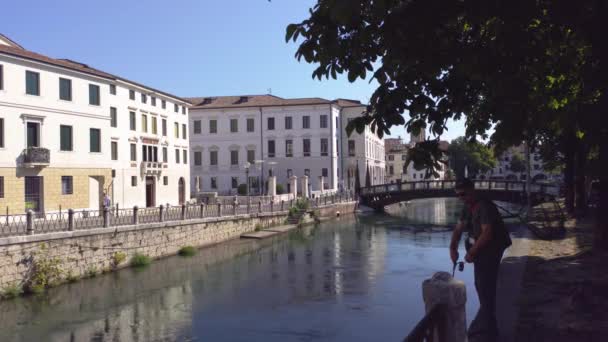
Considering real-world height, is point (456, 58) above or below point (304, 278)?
above

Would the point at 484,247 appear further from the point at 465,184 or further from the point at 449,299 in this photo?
the point at 449,299

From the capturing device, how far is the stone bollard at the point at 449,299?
4066 millimetres

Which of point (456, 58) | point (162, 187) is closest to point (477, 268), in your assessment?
point (456, 58)

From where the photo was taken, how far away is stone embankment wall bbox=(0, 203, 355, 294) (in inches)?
650

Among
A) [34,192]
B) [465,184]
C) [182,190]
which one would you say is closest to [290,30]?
[465,184]

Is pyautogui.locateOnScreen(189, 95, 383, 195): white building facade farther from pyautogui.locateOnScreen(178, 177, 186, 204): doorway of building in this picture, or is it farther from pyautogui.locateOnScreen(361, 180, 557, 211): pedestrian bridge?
pyautogui.locateOnScreen(178, 177, 186, 204): doorway of building

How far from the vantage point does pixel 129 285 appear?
18.6m

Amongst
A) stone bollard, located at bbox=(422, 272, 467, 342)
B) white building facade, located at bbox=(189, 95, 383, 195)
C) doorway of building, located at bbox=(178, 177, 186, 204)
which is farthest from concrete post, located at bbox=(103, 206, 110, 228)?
A: white building facade, located at bbox=(189, 95, 383, 195)

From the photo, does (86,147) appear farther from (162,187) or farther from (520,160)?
(520,160)

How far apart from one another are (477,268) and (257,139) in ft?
163

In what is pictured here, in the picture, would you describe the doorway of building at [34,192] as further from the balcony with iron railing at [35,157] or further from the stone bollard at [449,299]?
the stone bollard at [449,299]

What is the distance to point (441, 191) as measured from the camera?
146 feet

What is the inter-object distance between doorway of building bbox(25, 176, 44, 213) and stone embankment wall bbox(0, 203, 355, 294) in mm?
5005

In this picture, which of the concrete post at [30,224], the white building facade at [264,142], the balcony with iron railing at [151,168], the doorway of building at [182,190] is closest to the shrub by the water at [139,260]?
the concrete post at [30,224]
